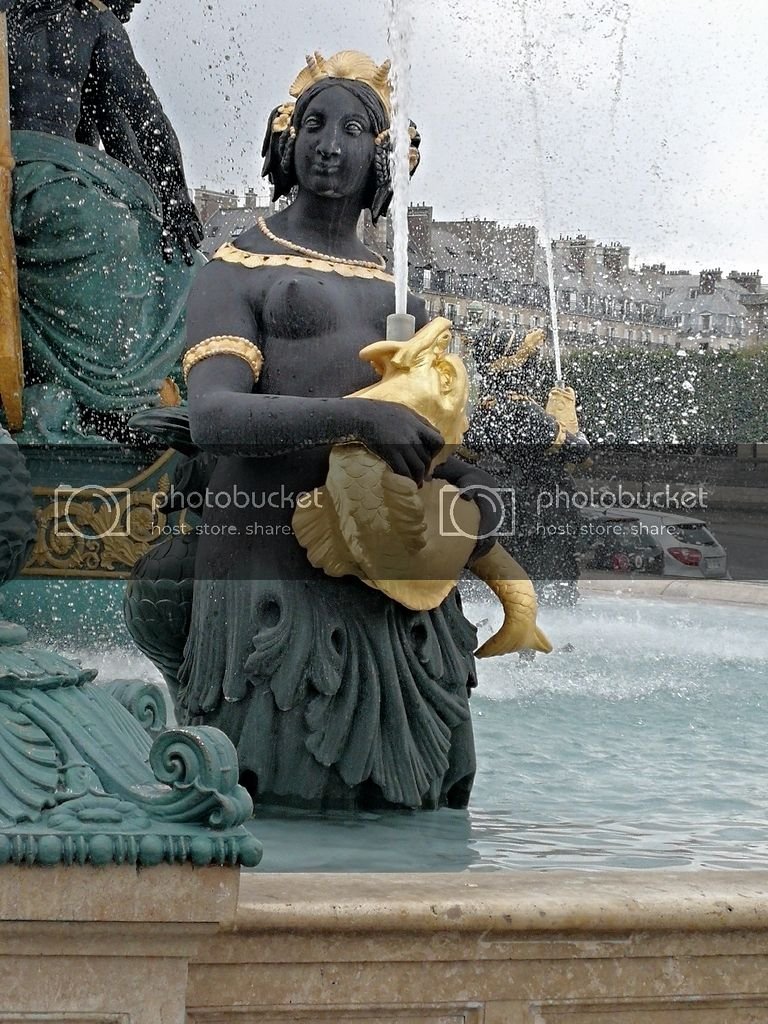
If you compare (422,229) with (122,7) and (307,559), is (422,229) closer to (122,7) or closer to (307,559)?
(122,7)

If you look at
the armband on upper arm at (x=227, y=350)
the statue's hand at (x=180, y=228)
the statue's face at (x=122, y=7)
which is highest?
the statue's face at (x=122, y=7)

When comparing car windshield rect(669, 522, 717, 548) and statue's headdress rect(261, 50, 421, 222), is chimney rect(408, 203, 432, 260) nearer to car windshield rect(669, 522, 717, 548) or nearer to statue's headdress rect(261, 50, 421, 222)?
car windshield rect(669, 522, 717, 548)

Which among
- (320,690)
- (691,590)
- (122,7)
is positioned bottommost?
(320,690)

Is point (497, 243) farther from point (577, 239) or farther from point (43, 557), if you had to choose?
point (43, 557)

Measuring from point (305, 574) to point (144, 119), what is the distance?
3.97 metres

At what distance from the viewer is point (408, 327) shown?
2.82 metres

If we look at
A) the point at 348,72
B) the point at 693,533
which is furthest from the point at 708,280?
the point at 348,72

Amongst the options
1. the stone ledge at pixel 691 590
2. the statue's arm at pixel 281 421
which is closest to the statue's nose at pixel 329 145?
the statue's arm at pixel 281 421

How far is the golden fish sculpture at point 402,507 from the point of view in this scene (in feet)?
8.90

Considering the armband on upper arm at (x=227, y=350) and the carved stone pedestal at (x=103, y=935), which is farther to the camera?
the armband on upper arm at (x=227, y=350)

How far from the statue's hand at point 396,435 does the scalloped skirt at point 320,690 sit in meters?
0.29

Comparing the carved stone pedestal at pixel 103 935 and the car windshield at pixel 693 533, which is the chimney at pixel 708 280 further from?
the carved stone pedestal at pixel 103 935

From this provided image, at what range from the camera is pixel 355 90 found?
3041 mm

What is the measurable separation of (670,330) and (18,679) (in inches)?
917
